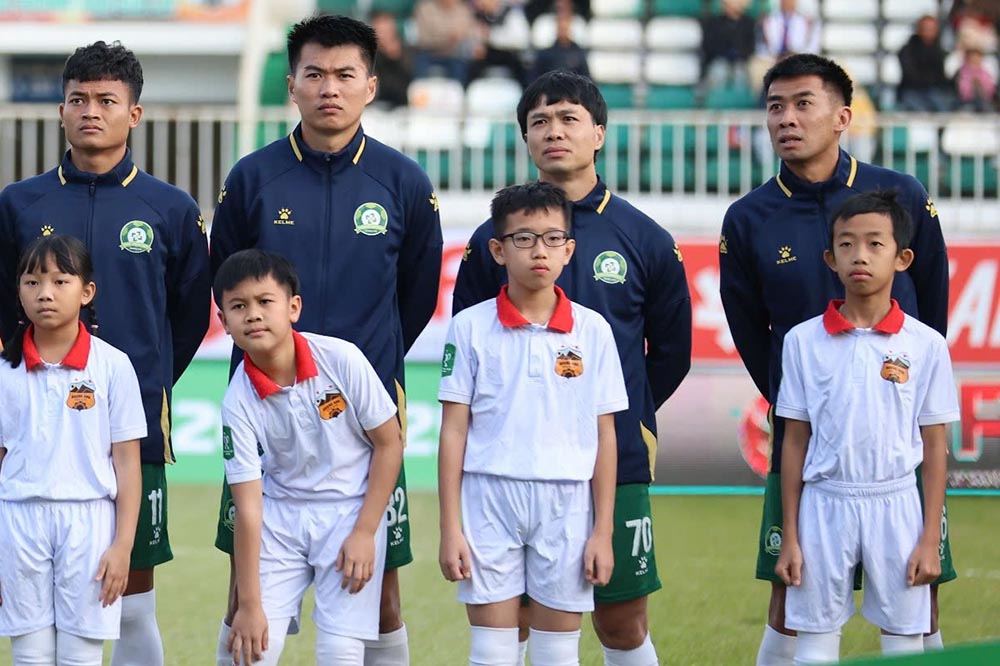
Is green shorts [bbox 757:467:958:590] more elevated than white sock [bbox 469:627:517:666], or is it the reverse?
green shorts [bbox 757:467:958:590]

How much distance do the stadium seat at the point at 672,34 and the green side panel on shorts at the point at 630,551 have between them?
33.5 feet

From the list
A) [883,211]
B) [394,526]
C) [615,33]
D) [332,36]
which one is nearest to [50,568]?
[394,526]

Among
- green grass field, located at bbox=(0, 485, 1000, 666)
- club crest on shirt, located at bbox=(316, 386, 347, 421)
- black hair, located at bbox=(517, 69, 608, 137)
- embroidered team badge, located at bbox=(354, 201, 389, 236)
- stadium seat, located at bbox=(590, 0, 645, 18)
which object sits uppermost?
stadium seat, located at bbox=(590, 0, 645, 18)

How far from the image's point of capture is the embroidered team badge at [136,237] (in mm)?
4230

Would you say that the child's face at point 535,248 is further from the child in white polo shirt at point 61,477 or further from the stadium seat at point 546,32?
the stadium seat at point 546,32

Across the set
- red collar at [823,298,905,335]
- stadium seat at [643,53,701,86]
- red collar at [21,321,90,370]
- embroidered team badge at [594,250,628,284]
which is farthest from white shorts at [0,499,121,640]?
stadium seat at [643,53,701,86]

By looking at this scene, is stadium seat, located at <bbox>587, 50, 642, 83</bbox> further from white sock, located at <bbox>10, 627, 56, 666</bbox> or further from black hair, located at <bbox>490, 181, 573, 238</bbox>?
white sock, located at <bbox>10, 627, 56, 666</bbox>

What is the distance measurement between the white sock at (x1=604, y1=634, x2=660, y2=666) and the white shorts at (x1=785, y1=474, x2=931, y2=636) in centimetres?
46

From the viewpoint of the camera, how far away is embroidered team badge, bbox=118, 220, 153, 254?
4230 millimetres

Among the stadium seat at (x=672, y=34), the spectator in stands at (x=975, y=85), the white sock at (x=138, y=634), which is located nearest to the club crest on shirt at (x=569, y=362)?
the white sock at (x=138, y=634)

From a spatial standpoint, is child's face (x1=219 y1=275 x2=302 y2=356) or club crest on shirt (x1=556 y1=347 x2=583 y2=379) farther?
club crest on shirt (x1=556 y1=347 x2=583 y2=379)

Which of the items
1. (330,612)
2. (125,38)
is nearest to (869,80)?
(125,38)

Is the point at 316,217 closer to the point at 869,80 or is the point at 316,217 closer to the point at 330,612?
the point at 330,612

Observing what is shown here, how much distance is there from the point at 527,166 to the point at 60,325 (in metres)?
7.70
